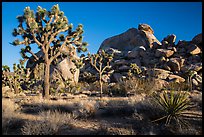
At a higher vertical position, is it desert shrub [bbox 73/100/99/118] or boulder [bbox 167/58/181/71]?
boulder [bbox 167/58/181/71]

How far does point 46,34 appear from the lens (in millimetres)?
14172

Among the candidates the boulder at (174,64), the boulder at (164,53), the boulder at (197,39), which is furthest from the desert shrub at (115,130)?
the boulder at (197,39)

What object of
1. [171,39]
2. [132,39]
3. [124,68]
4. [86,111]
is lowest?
[86,111]

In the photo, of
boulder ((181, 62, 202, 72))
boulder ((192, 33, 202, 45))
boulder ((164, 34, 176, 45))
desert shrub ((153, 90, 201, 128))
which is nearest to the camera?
desert shrub ((153, 90, 201, 128))

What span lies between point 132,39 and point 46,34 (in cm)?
4090

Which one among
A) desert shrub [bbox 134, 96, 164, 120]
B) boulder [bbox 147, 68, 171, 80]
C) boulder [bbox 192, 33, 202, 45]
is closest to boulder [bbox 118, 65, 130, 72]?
boulder [bbox 147, 68, 171, 80]

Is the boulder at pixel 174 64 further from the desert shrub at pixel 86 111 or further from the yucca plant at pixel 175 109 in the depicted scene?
the yucca plant at pixel 175 109

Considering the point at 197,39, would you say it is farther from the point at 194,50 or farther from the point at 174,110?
the point at 174,110

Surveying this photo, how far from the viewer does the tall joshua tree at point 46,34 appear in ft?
44.9

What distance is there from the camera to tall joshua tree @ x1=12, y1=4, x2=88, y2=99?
13.7m

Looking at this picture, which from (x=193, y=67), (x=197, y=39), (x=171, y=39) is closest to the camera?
(x=193, y=67)

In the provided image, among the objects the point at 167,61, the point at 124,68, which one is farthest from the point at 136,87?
the point at 167,61

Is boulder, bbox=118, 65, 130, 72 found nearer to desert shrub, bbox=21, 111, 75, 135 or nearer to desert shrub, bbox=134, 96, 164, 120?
desert shrub, bbox=134, 96, 164, 120

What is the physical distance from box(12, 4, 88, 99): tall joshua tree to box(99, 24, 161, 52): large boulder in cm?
3539
